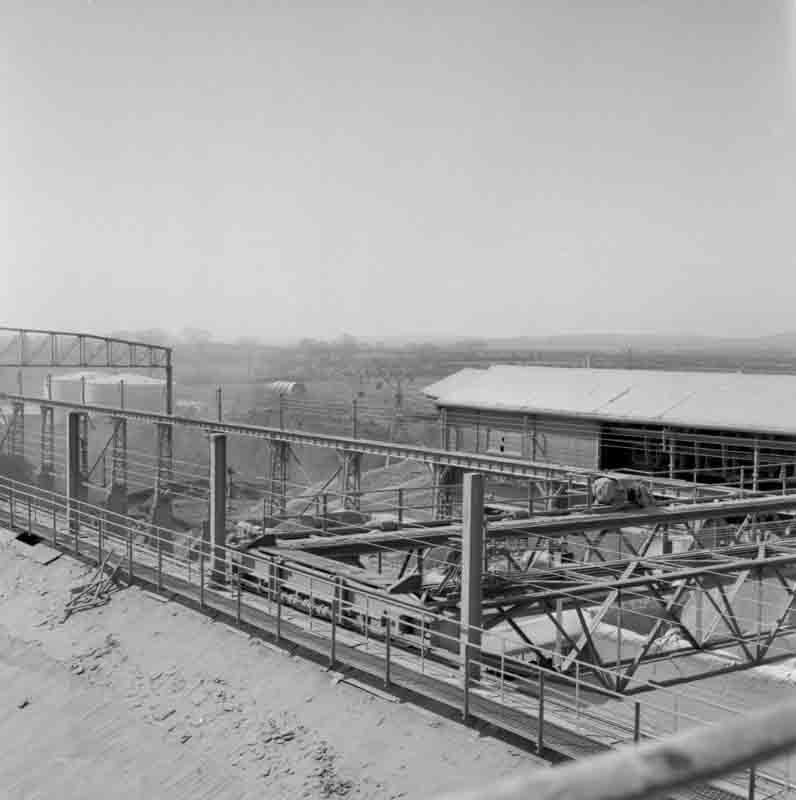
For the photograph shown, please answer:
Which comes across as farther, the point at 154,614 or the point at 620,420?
the point at 620,420

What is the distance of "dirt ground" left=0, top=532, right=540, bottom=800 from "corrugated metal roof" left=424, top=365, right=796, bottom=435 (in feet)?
42.1

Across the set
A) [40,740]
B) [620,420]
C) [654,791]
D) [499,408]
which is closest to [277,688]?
[40,740]

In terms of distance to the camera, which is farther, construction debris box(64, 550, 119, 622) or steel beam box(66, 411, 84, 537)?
steel beam box(66, 411, 84, 537)

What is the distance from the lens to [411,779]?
7.73m

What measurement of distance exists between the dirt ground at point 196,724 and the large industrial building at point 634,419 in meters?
11.1

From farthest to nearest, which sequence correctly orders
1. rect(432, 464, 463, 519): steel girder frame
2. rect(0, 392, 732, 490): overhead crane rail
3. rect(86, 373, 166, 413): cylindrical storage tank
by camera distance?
rect(86, 373, 166, 413): cylindrical storage tank < rect(432, 464, 463, 519): steel girder frame < rect(0, 392, 732, 490): overhead crane rail

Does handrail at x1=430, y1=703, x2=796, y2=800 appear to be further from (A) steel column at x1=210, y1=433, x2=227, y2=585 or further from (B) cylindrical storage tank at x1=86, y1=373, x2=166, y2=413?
(B) cylindrical storage tank at x1=86, y1=373, x2=166, y2=413

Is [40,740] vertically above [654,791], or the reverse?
[654,791]

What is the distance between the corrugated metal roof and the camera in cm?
2017

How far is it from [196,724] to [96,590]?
4616mm

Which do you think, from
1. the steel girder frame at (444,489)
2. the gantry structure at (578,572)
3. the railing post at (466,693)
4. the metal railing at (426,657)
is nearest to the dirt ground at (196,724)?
the railing post at (466,693)

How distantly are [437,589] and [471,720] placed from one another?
2.65m

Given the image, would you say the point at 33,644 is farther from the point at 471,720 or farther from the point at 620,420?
the point at 620,420

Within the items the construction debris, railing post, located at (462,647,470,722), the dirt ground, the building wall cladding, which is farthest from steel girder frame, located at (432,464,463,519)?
railing post, located at (462,647,470,722)
